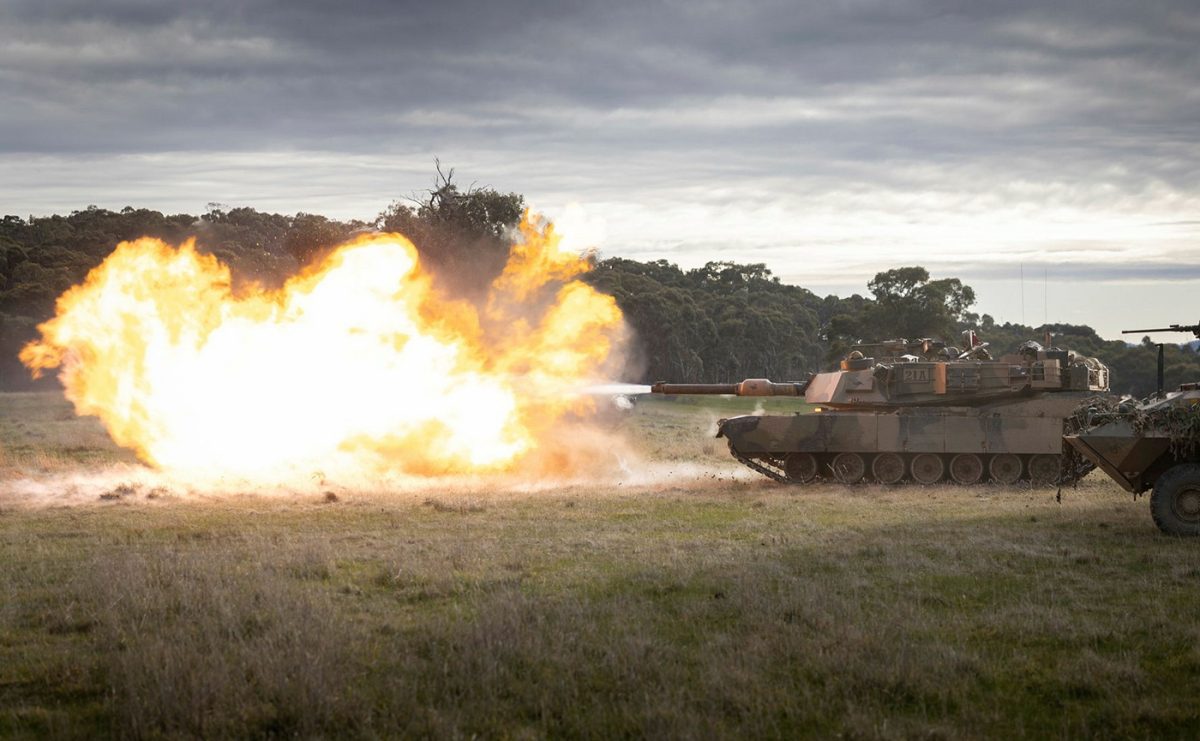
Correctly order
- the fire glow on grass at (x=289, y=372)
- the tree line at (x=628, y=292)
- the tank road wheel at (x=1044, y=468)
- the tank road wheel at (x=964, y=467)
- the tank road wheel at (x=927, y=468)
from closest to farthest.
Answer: the tank road wheel at (x=1044, y=468) → the fire glow on grass at (x=289, y=372) → the tank road wheel at (x=964, y=467) → the tank road wheel at (x=927, y=468) → the tree line at (x=628, y=292)

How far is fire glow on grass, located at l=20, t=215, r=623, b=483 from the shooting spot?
24688 millimetres

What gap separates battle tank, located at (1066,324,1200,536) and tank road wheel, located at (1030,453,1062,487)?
7.43 metres

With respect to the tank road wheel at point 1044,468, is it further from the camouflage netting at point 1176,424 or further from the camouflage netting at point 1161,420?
the camouflage netting at point 1176,424

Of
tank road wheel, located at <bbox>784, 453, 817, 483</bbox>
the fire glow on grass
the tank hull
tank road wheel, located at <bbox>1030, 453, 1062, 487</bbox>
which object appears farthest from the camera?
tank road wheel, located at <bbox>784, 453, 817, 483</bbox>

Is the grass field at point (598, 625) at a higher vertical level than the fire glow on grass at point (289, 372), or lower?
lower

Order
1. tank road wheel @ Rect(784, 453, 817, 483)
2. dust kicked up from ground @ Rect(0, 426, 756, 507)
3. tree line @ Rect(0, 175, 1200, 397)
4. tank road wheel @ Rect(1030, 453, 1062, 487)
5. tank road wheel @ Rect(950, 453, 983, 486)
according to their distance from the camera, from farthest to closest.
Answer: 1. tree line @ Rect(0, 175, 1200, 397)
2. tank road wheel @ Rect(784, 453, 817, 483)
3. tank road wheel @ Rect(950, 453, 983, 486)
4. tank road wheel @ Rect(1030, 453, 1062, 487)
5. dust kicked up from ground @ Rect(0, 426, 756, 507)

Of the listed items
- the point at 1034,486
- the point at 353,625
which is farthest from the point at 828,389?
the point at 353,625

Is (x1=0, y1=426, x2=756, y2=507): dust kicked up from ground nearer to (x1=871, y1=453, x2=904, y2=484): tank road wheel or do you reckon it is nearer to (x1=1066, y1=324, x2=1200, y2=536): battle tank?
(x1=871, y1=453, x2=904, y2=484): tank road wheel

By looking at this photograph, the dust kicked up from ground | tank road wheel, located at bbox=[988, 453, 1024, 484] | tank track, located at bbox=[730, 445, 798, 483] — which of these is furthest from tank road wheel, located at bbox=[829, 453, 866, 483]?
tank road wheel, located at bbox=[988, 453, 1024, 484]

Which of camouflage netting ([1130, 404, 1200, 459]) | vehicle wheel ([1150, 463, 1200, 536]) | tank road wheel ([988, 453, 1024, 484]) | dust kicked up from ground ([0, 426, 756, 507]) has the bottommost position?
dust kicked up from ground ([0, 426, 756, 507])

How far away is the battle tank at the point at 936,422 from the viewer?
79.8 ft

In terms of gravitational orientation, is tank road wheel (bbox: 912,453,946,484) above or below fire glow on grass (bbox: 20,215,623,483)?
below

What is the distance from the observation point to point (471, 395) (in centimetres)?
2788

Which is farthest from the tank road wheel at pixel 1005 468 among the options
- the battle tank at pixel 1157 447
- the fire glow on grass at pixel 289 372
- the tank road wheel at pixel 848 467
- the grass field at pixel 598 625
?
the fire glow on grass at pixel 289 372
